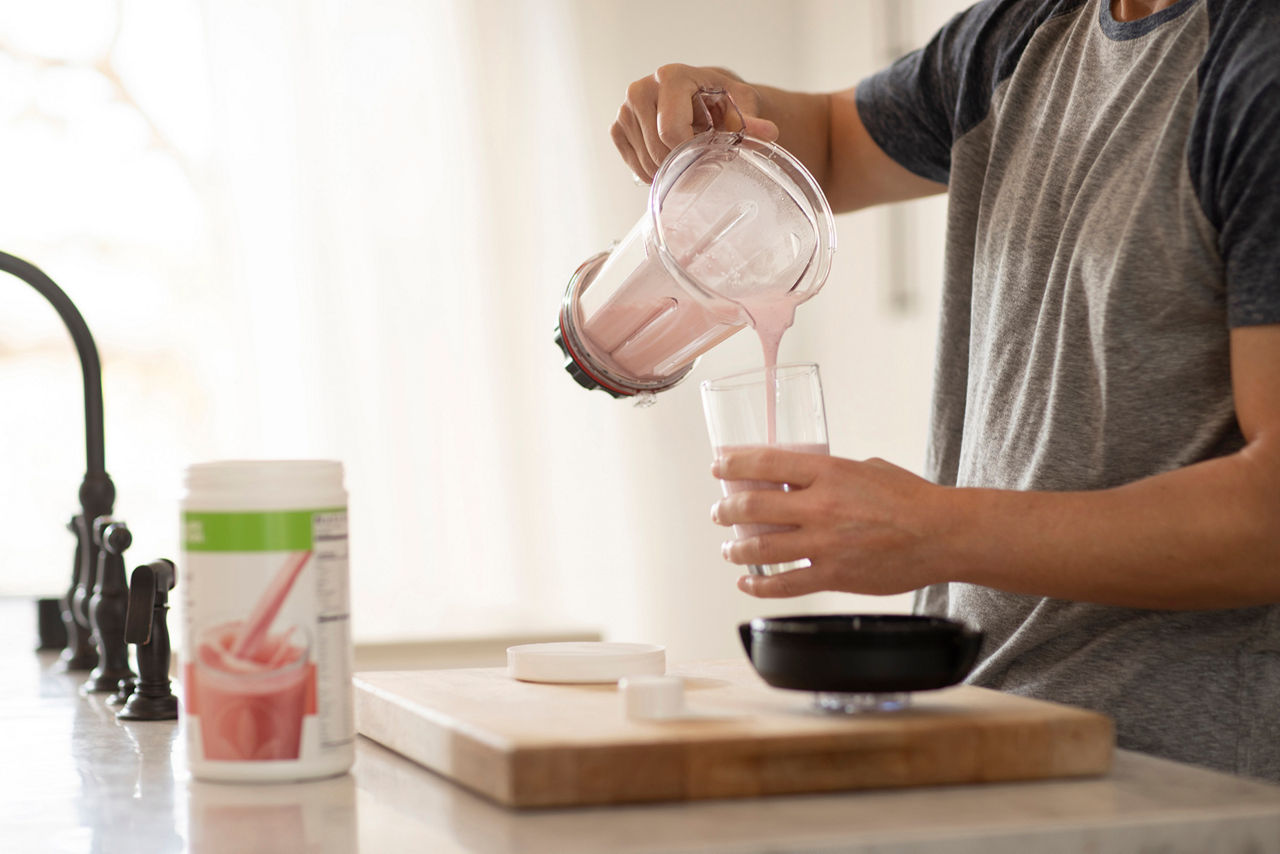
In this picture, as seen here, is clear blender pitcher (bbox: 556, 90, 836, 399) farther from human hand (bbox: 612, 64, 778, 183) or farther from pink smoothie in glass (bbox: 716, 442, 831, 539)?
pink smoothie in glass (bbox: 716, 442, 831, 539)

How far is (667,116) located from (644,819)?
0.73m

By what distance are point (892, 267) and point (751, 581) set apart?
2.34m

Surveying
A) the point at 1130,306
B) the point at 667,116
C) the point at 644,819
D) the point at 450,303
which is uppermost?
the point at 450,303

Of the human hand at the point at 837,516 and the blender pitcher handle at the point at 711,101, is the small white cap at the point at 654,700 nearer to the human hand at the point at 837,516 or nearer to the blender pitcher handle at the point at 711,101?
the human hand at the point at 837,516

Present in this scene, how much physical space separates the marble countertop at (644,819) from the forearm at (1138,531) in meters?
0.12

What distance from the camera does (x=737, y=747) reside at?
67 cm

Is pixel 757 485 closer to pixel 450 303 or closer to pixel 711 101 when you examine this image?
pixel 711 101

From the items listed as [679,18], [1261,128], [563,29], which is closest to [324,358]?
[563,29]

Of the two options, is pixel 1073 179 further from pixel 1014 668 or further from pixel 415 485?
pixel 415 485

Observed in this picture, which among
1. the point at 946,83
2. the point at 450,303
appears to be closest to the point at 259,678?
the point at 946,83

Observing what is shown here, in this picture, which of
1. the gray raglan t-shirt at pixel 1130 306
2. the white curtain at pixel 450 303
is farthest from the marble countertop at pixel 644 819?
the white curtain at pixel 450 303

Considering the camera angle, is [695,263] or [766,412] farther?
[695,263]

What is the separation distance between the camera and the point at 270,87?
10.5 feet

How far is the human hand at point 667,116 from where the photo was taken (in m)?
1.19
